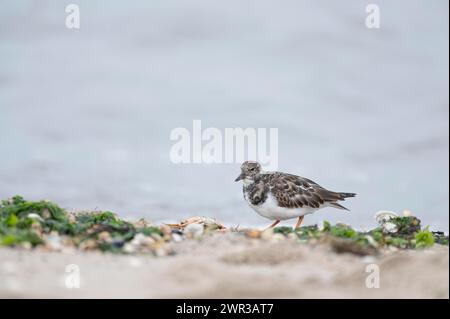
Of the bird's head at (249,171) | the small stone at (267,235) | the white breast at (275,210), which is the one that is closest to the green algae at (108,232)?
the small stone at (267,235)

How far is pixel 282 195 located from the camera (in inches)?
403

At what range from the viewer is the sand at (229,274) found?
5664mm

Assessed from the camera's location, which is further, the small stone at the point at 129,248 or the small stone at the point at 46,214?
the small stone at the point at 46,214

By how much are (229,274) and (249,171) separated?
5.06 m

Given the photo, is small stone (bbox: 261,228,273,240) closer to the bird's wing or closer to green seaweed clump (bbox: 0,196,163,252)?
green seaweed clump (bbox: 0,196,163,252)

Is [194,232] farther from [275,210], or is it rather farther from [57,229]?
[275,210]

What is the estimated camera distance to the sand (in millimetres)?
5664

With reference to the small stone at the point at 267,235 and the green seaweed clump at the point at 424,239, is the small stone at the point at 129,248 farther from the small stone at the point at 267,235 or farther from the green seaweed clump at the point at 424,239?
the green seaweed clump at the point at 424,239

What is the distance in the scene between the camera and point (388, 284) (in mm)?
5980

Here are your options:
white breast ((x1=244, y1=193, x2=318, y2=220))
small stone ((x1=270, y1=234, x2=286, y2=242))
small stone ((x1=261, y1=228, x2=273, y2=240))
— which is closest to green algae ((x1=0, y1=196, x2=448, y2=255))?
small stone ((x1=270, y1=234, x2=286, y2=242))

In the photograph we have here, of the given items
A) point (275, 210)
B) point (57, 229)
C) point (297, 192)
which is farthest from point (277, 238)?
point (297, 192)
